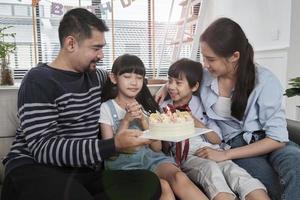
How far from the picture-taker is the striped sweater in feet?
3.75

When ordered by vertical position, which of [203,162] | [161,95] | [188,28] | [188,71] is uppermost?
[188,28]

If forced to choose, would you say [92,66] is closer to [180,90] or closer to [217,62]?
[180,90]

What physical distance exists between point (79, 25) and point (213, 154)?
763 millimetres

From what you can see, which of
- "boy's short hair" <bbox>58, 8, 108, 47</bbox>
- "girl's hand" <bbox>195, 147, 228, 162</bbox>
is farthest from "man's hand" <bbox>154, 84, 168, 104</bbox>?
"boy's short hair" <bbox>58, 8, 108, 47</bbox>

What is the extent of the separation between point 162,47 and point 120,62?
3342mm

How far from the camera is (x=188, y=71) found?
159 centimetres

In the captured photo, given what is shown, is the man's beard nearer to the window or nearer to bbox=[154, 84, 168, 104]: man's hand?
bbox=[154, 84, 168, 104]: man's hand

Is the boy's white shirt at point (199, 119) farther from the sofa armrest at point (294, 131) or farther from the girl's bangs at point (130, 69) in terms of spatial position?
the sofa armrest at point (294, 131)

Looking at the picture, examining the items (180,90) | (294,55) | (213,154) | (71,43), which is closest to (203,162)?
(213,154)

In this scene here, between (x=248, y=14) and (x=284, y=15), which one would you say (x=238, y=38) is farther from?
(x=248, y=14)

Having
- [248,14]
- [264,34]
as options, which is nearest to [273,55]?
[264,34]

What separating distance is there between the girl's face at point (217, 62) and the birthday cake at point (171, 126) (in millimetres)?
355

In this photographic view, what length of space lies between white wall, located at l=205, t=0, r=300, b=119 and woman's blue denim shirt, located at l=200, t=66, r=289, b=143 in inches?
57.2

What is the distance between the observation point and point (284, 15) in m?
2.88
